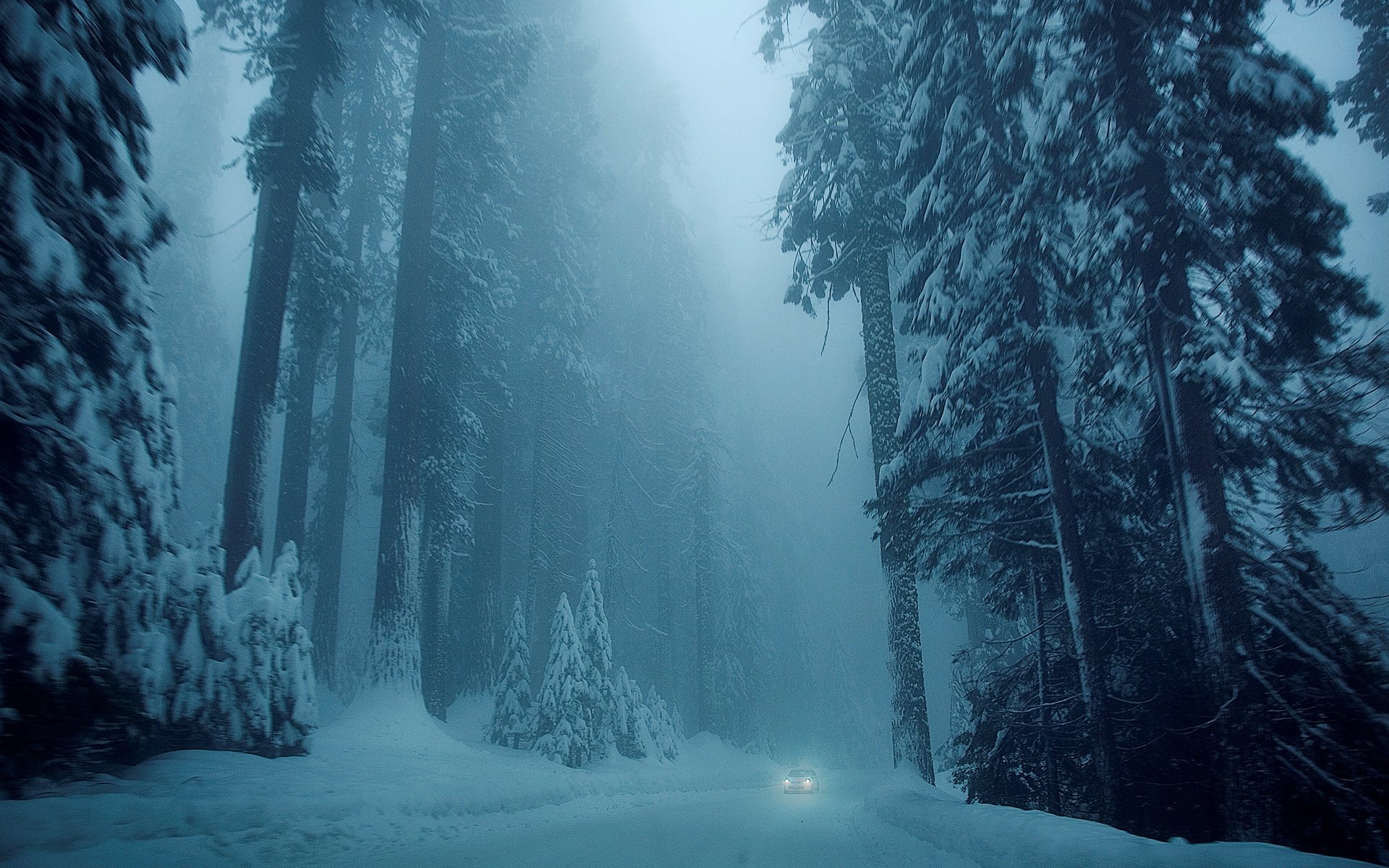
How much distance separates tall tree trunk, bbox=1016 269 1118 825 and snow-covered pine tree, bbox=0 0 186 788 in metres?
9.15

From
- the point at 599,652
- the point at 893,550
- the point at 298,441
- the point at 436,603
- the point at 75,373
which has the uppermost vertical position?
the point at 298,441

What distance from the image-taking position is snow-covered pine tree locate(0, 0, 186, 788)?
498 cm

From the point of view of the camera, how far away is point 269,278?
39.0 ft

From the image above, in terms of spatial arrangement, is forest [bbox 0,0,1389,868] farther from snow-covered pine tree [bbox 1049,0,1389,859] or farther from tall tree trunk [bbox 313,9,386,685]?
tall tree trunk [bbox 313,9,386,685]

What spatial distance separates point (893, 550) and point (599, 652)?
35.0ft

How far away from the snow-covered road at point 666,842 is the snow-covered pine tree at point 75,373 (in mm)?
2636

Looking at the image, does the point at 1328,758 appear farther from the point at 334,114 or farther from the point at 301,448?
the point at 334,114

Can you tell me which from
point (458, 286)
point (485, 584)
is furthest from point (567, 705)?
point (458, 286)

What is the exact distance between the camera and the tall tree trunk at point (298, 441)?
1683 centimetres

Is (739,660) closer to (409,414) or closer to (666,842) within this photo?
(409,414)

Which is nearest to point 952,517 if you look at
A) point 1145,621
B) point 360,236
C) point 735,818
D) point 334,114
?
point 1145,621

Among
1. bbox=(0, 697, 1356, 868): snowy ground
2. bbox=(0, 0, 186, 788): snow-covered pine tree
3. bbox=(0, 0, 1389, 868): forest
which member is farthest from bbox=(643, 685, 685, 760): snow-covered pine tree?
bbox=(0, 0, 186, 788): snow-covered pine tree

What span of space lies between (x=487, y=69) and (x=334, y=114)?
6.07m

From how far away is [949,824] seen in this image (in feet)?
21.3
